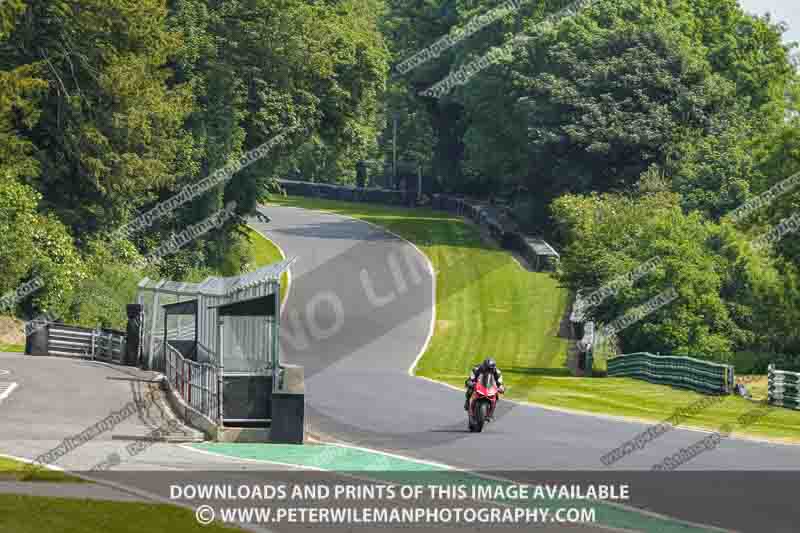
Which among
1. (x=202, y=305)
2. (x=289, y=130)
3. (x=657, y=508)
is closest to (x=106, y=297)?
(x=289, y=130)

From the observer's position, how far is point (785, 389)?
37.3 meters

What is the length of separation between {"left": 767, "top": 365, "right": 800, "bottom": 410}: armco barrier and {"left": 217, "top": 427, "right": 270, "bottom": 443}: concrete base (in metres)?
16.6

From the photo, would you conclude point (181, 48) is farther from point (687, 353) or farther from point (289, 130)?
point (687, 353)

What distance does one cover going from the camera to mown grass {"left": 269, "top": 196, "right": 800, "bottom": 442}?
1425 inches

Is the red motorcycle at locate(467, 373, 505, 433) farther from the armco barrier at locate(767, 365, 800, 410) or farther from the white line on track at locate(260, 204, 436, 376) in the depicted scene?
the white line on track at locate(260, 204, 436, 376)

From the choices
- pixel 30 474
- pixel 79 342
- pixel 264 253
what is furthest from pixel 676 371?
pixel 264 253

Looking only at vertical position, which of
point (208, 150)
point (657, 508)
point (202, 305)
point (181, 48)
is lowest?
point (657, 508)

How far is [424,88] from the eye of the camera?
364 feet

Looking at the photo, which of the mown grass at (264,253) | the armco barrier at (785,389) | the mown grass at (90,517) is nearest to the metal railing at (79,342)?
the armco barrier at (785,389)

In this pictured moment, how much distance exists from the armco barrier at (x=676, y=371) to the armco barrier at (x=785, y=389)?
78.5 inches

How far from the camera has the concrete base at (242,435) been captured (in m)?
26.0

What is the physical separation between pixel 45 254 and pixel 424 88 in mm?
63669

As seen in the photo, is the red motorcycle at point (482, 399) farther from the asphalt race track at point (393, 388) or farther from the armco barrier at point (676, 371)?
the armco barrier at point (676, 371)

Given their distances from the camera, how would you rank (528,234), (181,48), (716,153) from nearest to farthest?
(181,48) → (716,153) → (528,234)
